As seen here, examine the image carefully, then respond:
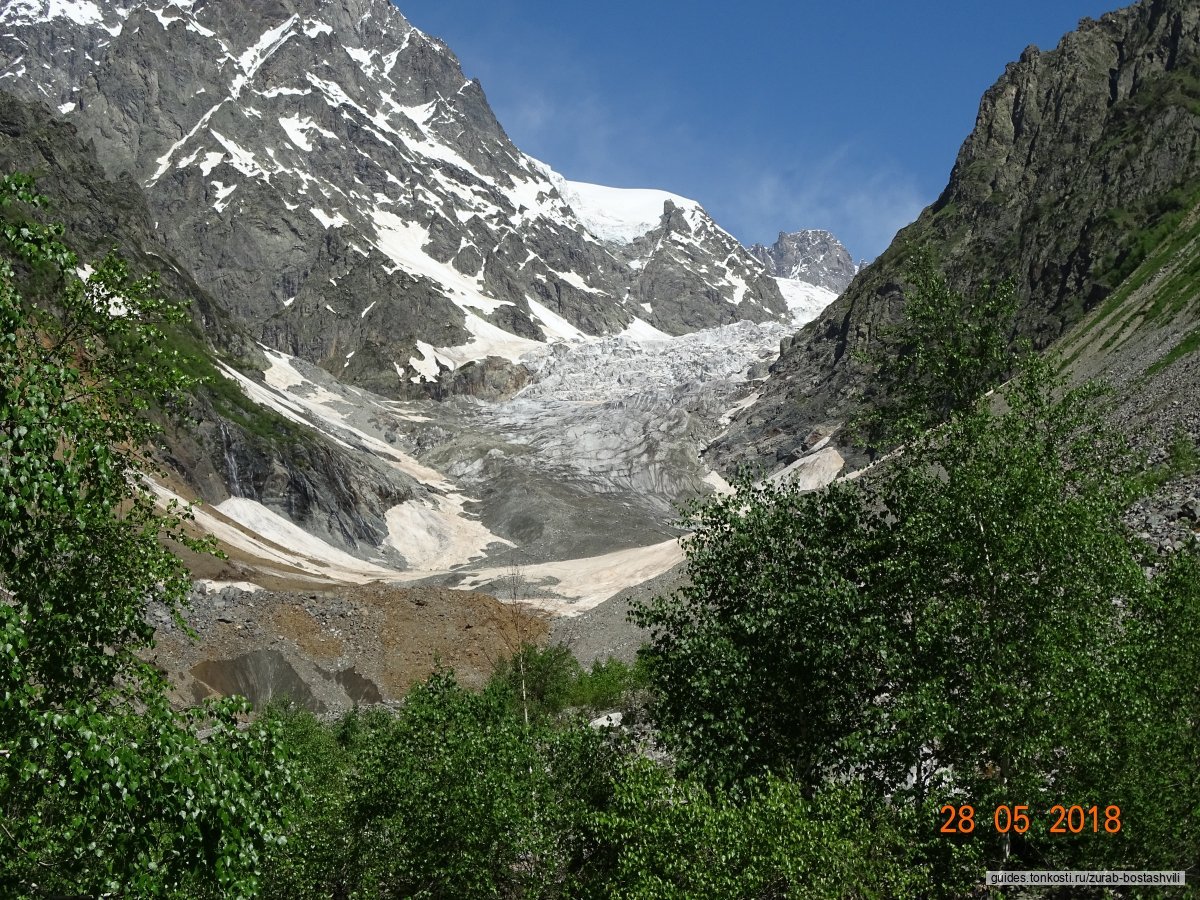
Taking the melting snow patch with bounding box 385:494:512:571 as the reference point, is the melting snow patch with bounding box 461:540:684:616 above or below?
below

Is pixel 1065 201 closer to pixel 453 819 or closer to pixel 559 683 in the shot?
pixel 559 683

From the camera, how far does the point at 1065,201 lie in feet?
451

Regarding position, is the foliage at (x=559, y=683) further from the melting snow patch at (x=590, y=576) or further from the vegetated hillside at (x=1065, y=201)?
the vegetated hillside at (x=1065, y=201)

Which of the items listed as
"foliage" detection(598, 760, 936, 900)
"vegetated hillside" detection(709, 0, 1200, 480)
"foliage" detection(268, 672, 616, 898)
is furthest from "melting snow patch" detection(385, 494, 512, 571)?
"foliage" detection(598, 760, 936, 900)

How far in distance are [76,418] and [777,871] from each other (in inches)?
457

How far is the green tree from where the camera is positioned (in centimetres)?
964

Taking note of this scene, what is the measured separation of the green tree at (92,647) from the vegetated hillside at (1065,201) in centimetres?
8361

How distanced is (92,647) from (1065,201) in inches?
5884

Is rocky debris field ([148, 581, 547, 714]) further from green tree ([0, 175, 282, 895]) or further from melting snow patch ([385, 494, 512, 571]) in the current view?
melting snow patch ([385, 494, 512, 571])

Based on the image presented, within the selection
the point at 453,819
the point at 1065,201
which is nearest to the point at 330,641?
the point at 453,819

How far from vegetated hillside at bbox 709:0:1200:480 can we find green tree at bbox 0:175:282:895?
3292 inches

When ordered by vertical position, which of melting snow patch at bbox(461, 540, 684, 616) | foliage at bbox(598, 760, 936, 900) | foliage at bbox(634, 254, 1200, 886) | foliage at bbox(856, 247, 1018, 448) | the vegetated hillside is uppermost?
the vegetated hillside

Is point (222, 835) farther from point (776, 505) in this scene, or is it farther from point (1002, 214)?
point (1002, 214)
